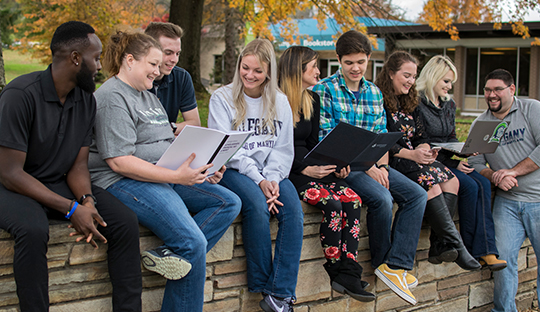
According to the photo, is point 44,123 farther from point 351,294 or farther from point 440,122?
point 440,122

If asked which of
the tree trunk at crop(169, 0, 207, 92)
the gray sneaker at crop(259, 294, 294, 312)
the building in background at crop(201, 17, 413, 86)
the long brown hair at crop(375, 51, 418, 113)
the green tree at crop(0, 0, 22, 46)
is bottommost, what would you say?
the gray sneaker at crop(259, 294, 294, 312)

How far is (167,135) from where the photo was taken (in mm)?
2842

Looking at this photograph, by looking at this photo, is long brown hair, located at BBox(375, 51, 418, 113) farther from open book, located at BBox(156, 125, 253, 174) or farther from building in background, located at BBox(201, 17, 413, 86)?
building in background, located at BBox(201, 17, 413, 86)

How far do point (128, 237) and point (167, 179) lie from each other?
367 millimetres

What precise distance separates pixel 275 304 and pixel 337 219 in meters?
0.70

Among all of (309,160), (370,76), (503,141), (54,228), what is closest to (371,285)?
(309,160)

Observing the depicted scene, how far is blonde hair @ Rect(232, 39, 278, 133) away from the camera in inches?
126

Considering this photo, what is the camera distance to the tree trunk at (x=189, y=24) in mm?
8164

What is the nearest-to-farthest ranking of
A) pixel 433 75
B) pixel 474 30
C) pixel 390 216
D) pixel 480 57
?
1. pixel 390 216
2. pixel 433 75
3. pixel 474 30
4. pixel 480 57

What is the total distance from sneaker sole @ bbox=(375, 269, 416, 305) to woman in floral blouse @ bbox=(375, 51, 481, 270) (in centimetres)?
56

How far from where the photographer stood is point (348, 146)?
3.18m

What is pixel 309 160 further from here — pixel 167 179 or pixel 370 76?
pixel 370 76

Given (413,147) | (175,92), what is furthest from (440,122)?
(175,92)

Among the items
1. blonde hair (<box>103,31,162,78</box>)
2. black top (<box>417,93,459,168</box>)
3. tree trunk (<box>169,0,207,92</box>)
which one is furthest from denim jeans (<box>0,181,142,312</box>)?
tree trunk (<box>169,0,207,92</box>)
